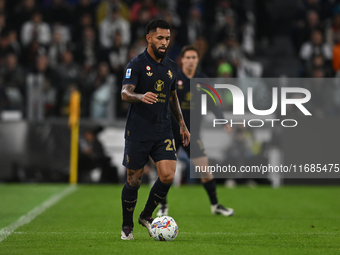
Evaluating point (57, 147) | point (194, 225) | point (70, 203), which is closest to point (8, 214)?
point (70, 203)

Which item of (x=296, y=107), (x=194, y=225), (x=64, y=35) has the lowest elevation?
(x=194, y=225)

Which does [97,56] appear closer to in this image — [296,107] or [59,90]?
[59,90]

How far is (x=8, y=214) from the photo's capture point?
8.56 metres

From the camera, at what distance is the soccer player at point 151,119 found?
604 centimetres

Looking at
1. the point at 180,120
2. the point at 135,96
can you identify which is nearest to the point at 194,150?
the point at 180,120

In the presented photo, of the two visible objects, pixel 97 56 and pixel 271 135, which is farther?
pixel 97 56

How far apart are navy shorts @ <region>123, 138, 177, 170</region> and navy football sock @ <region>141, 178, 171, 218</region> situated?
1.10ft

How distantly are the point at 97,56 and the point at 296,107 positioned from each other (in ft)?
19.7

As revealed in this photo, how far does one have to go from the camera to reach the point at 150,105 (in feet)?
20.1

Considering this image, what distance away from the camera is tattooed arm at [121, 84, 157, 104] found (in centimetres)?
550

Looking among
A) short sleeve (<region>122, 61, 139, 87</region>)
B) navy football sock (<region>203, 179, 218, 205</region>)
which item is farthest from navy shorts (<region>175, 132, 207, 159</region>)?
short sleeve (<region>122, 61, 139, 87</region>)

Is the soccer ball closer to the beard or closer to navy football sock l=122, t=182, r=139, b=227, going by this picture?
navy football sock l=122, t=182, r=139, b=227

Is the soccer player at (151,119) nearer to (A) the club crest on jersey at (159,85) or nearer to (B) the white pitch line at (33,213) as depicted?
(A) the club crest on jersey at (159,85)

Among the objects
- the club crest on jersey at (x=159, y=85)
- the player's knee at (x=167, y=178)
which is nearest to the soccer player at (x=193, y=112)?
the player's knee at (x=167, y=178)
